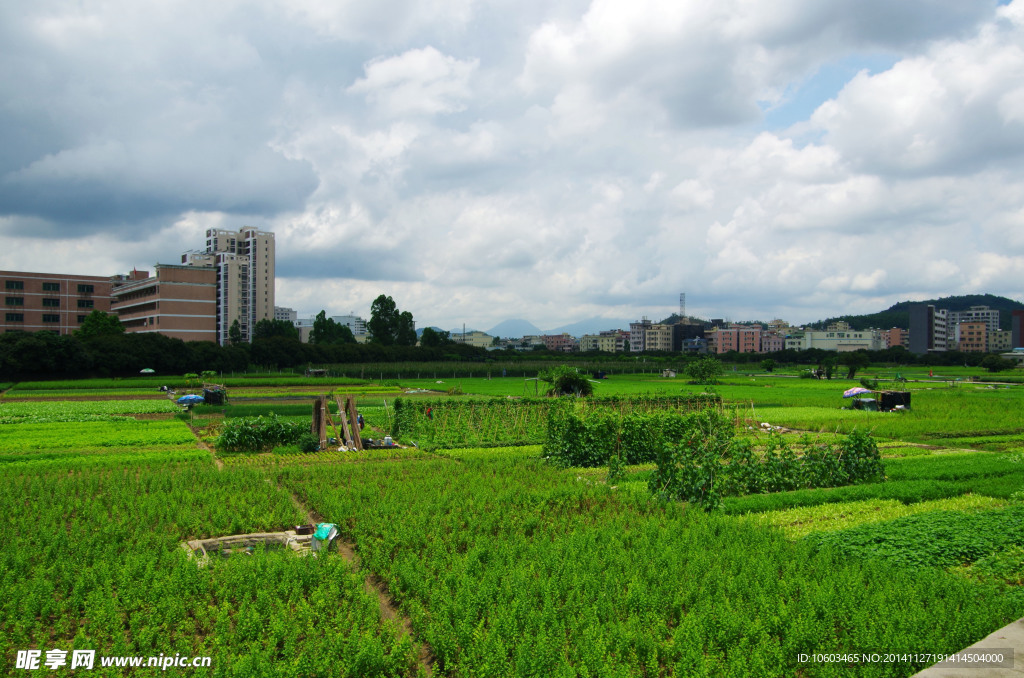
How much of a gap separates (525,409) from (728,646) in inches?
849

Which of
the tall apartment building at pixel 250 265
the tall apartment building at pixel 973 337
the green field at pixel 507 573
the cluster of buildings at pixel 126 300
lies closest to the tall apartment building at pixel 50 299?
the cluster of buildings at pixel 126 300

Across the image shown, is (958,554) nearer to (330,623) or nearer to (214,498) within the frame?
(330,623)

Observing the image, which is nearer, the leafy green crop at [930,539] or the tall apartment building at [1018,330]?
the leafy green crop at [930,539]

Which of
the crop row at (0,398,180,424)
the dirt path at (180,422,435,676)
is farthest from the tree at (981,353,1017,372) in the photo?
the dirt path at (180,422,435,676)

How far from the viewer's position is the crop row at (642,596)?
20.3ft

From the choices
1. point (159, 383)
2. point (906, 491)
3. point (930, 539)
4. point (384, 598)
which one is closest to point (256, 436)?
point (384, 598)

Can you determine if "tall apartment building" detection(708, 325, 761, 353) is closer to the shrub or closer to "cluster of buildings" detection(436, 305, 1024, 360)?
"cluster of buildings" detection(436, 305, 1024, 360)

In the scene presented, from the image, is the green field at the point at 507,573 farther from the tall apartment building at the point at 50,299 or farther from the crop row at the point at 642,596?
the tall apartment building at the point at 50,299

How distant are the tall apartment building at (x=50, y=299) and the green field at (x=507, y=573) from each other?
301 feet

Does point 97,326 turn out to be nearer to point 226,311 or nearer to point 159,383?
point 159,383

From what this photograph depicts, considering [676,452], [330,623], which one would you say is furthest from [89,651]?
[676,452]

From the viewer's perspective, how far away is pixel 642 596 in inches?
287

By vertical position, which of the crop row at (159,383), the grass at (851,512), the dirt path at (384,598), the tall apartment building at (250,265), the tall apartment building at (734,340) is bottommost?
the crop row at (159,383)

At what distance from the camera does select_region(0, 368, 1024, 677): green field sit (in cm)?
633
